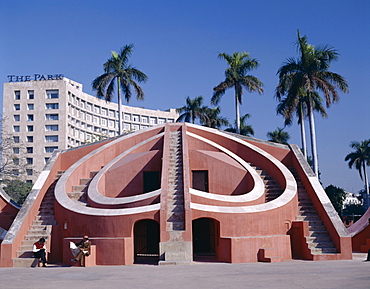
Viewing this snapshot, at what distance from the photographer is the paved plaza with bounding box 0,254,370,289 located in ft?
31.2

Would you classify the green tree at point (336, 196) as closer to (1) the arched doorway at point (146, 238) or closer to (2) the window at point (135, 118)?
(1) the arched doorway at point (146, 238)

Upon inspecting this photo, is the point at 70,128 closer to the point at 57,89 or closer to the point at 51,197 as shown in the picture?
the point at 57,89

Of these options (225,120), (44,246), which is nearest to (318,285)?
(44,246)

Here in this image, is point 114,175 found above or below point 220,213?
above

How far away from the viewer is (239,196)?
17.1 meters

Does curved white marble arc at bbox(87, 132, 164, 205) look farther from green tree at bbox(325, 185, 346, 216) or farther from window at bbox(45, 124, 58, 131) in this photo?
window at bbox(45, 124, 58, 131)

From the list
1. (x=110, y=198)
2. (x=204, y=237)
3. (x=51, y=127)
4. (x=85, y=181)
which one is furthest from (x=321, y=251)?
(x=51, y=127)

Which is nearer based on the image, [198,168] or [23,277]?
[23,277]

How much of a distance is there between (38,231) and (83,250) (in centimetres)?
383

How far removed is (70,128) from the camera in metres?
72.1

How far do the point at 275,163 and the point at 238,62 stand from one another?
1627 cm

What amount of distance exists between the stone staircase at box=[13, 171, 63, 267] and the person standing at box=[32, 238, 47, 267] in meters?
0.29

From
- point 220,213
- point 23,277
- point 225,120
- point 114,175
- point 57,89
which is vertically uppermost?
point 57,89

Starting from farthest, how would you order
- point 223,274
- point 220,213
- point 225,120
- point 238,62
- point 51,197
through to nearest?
1. point 225,120
2. point 238,62
3. point 51,197
4. point 220,213
5. point 223,274
